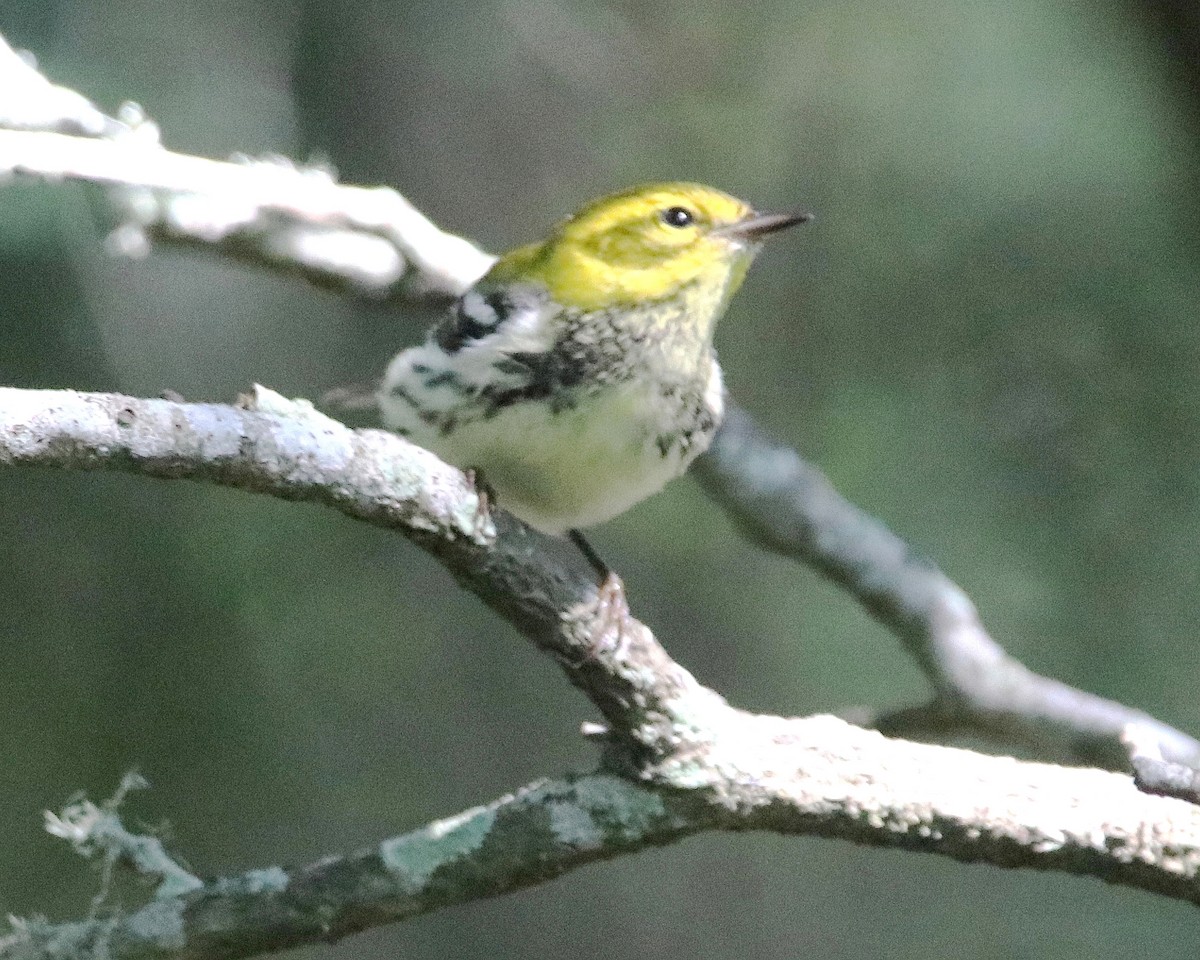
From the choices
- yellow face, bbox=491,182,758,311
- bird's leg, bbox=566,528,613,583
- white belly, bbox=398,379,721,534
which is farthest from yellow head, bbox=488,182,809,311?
bird's leg, bbox=566,528,613,583

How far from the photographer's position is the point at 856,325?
2.98 meters

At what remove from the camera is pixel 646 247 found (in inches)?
77.4

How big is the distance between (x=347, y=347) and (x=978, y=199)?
1.34 m

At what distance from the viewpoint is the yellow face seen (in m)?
1.88

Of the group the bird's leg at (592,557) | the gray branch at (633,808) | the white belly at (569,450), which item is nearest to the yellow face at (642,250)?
the white belly at (569,450)

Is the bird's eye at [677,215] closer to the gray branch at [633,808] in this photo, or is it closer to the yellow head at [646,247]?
the yellow head at [646,247]

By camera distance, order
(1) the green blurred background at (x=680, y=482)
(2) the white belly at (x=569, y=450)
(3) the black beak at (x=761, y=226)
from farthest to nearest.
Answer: (1) the green blurred background at (x=680, y=482), (3) the black beak at (x=761, y=226), (2) the white belly at (x=569, y=450)

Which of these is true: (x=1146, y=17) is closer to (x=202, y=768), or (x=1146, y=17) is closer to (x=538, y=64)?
(x=538, y=64)

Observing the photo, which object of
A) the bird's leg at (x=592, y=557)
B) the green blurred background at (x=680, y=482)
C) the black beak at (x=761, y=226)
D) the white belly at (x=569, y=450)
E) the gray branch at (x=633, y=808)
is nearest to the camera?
the gray branch at (x=633, y=808)

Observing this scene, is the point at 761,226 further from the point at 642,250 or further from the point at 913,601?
the point at 913,601

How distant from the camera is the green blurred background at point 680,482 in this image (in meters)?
2.73

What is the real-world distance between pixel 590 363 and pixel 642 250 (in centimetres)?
28

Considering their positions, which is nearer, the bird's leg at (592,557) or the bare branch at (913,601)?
the bird's leg at (592,557)

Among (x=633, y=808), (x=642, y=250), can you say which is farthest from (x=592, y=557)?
(x=633, y=808)
